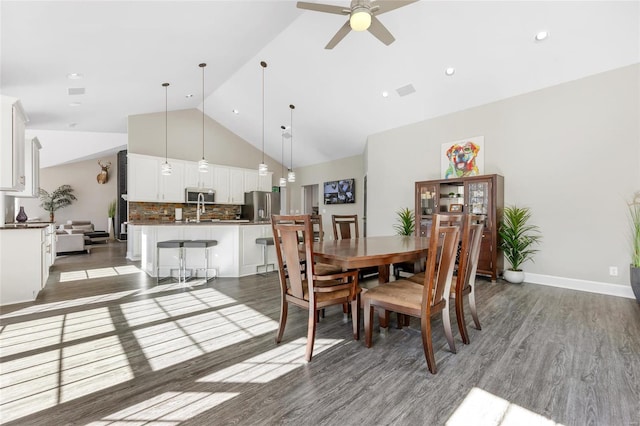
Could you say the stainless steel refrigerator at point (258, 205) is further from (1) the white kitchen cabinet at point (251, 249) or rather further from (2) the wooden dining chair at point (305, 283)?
(2) the wooden dining chair at point (305, 283)

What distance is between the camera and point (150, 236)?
4637mm

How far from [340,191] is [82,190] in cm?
910

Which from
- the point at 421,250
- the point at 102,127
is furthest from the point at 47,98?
the point at 421,250

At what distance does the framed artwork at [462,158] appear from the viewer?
15.3 ft

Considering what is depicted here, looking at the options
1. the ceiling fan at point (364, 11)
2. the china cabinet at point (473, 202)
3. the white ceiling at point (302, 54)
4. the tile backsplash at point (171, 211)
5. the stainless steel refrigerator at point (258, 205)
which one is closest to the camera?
the ceiling fan at point (364, 11)

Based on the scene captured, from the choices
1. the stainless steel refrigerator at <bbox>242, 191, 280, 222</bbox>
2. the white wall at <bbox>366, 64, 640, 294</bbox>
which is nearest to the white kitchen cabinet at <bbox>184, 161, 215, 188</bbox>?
the stainless steel refrigerator at <bbox>242, 191, 280, 222</bbox>

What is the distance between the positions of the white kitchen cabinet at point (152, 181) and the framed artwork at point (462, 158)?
600cm

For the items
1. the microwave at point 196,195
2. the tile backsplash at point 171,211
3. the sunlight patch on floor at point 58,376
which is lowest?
the sunlight patch on floor at point 58,376

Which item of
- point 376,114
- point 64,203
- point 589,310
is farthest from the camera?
point 64,203

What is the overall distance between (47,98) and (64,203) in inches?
262

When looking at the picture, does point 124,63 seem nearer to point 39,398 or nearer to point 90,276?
point 90,276

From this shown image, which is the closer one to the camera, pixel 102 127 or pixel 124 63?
pixel 124 63

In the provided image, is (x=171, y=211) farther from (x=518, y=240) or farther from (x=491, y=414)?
(x=491, y=414)

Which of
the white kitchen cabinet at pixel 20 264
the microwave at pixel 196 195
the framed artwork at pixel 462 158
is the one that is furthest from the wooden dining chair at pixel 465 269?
the microwave at pixel 196 195
